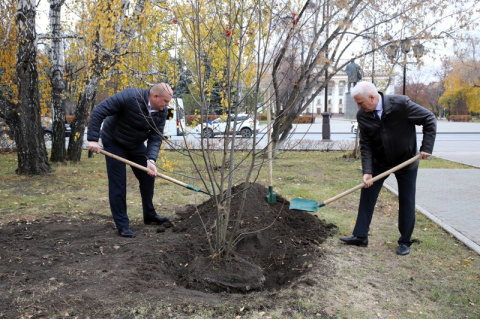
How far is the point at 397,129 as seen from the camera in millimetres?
4457

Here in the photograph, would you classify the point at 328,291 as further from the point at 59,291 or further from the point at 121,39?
the point at 121,39

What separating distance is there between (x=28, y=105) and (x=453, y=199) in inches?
Answer: 336

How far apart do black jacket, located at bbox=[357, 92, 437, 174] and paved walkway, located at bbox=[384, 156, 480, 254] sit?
4.43ft

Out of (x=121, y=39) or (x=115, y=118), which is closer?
(x=115, y=118)

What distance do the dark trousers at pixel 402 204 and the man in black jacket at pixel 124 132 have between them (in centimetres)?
236

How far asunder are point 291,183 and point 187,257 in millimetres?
5185

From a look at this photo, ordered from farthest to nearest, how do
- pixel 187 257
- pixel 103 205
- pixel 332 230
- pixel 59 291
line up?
pixel 103 205, pixel 332 230, pixel 187 257, pixel 59 291

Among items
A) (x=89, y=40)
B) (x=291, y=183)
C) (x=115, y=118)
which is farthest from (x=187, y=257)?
(x=89, y=40)

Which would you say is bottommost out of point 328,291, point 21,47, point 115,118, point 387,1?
point 328,291

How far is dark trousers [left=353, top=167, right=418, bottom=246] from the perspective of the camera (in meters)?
4.59

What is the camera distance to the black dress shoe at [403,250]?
4.55 metres

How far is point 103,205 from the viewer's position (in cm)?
688

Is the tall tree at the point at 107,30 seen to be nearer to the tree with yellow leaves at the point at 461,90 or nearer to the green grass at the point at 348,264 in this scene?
the green grass at the point at 348,264

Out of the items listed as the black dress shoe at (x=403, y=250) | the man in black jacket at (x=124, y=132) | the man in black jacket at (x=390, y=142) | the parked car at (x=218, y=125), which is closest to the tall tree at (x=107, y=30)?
the man in black jacket at (x=124, y=132)
